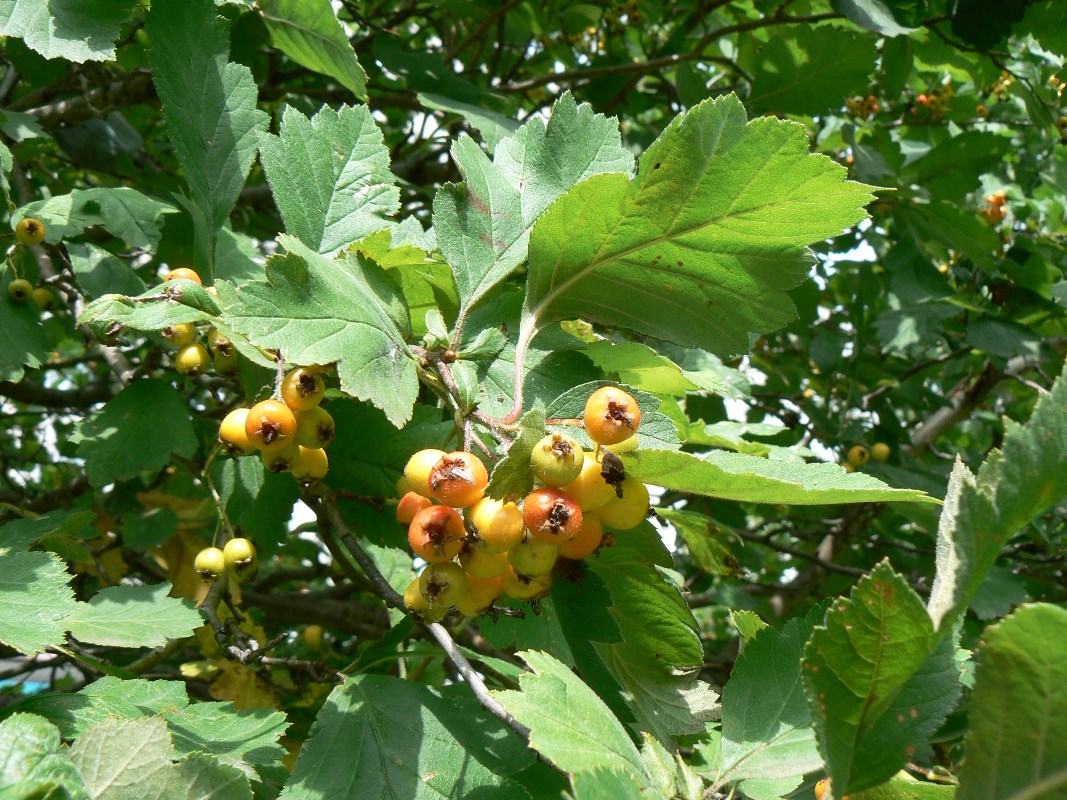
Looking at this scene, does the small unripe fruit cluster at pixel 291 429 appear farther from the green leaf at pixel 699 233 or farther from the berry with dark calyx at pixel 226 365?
the green leaf at pixel 699 233

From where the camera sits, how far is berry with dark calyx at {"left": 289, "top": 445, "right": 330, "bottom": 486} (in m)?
1.55

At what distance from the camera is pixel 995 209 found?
183 inches

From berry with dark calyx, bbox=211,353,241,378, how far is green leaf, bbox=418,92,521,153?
1.28 m

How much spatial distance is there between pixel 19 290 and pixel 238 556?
0.89 meters

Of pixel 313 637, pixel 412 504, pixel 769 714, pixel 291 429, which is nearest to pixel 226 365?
pixel 291 429

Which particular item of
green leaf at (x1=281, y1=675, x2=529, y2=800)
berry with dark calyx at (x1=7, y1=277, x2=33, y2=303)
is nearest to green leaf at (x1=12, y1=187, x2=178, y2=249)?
berry with dark calyx at (x1=7, y1=277, x2=33, y2=303)

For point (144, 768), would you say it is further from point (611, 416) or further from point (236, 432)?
point (611, 416)

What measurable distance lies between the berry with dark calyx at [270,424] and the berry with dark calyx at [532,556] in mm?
443

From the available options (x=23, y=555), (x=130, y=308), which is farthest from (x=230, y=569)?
(x=130, y=308)

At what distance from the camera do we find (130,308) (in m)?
1.43

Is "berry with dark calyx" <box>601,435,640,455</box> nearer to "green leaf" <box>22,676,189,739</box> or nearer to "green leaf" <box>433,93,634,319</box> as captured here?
"green leaf" <box>433,93,634,319</box>

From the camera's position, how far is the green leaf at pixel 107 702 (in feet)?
4.79

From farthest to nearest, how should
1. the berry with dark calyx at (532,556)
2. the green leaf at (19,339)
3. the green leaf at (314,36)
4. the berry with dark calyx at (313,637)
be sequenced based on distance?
1. the berry with dark calyx at (313,637)
2. the green leaf at (314,36)
3. the green leaf at (19,339)
4. the berry with dark calyx at (532,556)

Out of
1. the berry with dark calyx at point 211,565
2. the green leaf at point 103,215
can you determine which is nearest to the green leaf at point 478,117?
the green leaf at point 103,215
